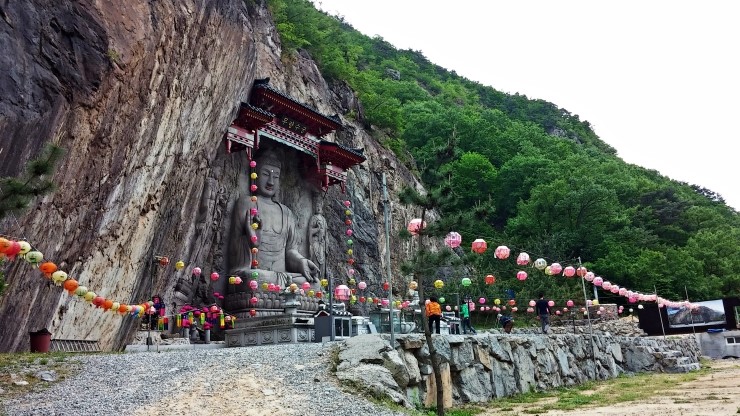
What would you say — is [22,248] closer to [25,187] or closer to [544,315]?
[25,187]

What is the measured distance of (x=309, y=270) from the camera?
72.4 ft

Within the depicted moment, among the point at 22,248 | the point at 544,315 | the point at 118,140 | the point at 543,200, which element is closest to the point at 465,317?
the point at 544,315

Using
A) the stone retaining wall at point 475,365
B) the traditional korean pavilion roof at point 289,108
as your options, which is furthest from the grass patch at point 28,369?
the traditional korean pavilion roof at point 289,108

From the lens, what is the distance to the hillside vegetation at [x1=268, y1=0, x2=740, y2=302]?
102ft

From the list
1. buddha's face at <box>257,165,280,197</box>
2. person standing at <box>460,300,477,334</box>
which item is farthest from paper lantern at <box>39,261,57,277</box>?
person standing at <box>460,300,477,334</box>

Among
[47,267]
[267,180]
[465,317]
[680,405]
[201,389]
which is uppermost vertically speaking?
[267,180]

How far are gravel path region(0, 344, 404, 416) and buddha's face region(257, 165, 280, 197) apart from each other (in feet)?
38.7

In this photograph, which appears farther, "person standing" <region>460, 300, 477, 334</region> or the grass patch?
"person standing" <region>460, 300, 477, 334</region>

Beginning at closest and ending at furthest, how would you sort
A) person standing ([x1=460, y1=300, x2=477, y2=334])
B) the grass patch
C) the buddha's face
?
the grass patch
person standing ([x1=460, y1=300, x2=477, y2=334])
the buddha's face

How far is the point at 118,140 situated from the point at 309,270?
9.92 metres

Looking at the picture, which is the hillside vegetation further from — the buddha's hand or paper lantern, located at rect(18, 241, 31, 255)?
paper lantern, located at rect(18, 241, 31, 255)

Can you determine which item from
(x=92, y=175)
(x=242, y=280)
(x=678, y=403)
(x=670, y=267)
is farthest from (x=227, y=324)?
(x=670, y=267)

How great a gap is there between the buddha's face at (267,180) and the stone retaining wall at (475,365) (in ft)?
36.3

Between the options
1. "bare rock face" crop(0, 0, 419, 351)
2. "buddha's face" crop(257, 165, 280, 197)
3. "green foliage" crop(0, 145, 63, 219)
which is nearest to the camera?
"green foliage" crop(0, 145, 63, 219)
